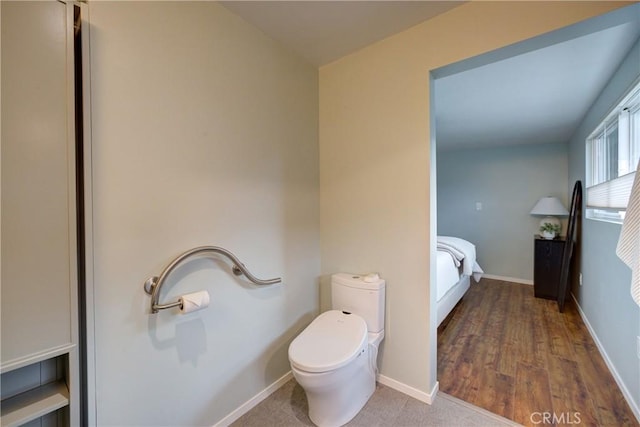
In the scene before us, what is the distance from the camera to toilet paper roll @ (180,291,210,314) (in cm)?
120

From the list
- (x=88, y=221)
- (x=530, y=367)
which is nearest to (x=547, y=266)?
(x=530, y=367)

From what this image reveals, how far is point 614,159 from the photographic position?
7.23ft

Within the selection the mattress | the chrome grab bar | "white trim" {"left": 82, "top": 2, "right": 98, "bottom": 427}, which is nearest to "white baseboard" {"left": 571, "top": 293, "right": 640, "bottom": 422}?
the mattress

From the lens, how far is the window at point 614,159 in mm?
1799

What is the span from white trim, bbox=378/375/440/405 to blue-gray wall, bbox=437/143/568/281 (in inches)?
133

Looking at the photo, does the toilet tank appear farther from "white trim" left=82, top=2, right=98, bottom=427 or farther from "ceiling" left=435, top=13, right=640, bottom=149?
"ceiling" left=435, top=13, right=640, bottom=149

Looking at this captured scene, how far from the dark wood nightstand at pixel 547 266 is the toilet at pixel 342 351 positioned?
301 cm

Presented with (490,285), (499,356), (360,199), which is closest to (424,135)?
(360,199)

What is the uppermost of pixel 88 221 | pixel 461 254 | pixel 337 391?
pixel 88 221

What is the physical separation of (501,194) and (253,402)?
4527mm

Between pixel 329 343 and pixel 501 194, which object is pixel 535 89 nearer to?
pixel 501 194

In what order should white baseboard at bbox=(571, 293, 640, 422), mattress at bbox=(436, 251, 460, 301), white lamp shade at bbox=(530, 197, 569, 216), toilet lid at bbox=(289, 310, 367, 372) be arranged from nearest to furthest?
toilet lid at bbox=(289, 310, 367, 372)
white baseboard at bbox=(571, 293, 640, 422)
mattress at bbox=(436, 251, 460, 301)
white lamp shade at bbox=(530, 197, 569, 216)

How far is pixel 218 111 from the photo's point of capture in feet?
4.74

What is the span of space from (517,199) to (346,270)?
3.70m
